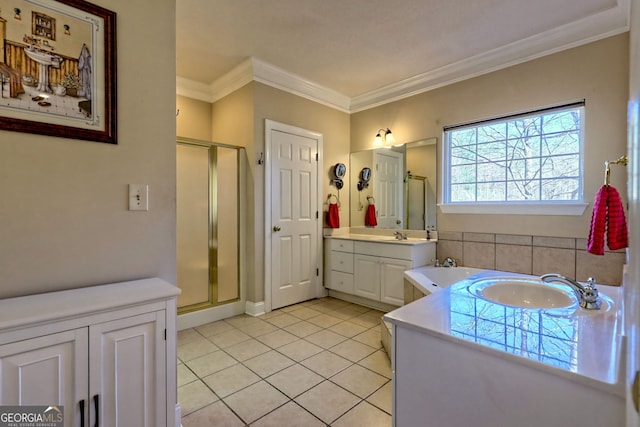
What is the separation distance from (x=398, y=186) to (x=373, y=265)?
1.04m

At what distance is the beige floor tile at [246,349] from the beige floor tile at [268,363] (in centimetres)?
6

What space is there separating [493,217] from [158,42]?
3030 millimetres

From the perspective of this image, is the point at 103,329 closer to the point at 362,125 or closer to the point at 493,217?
the point at 493,217

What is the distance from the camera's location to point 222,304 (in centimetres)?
312

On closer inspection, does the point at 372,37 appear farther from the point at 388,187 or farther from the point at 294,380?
the point at 294,380

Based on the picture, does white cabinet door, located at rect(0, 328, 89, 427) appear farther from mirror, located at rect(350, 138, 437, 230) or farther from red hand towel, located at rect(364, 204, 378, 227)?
red hand towel, located at rect(364, 204, 378, 227)

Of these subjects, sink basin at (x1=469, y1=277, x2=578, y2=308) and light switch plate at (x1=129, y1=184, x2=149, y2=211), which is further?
sink basin at (x1=469, y1=277, x2=578, y2=308)

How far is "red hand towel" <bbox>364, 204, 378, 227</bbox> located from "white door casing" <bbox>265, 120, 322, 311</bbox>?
26.3 inches

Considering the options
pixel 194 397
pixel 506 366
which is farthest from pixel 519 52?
pixel 194 397

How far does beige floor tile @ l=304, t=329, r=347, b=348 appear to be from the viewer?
2.53 m

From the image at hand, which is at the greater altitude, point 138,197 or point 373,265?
point 138,197

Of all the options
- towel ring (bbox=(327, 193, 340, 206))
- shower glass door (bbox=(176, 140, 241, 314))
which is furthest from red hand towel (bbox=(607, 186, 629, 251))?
shower glass door (bbox=(176, 140, 241, 314))

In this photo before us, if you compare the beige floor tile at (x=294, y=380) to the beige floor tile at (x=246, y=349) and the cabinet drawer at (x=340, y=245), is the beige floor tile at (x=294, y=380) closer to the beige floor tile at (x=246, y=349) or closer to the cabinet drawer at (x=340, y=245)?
the beige floor tile at (x=246, y=349)

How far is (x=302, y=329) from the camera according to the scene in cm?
282
